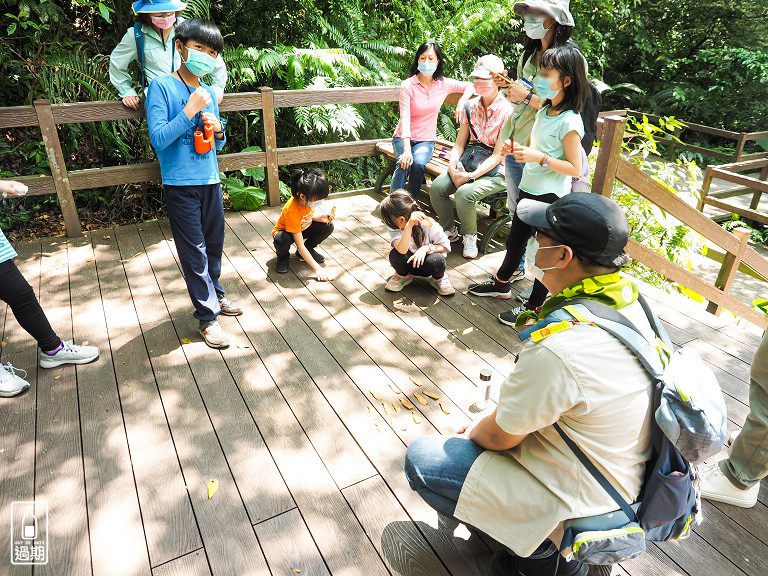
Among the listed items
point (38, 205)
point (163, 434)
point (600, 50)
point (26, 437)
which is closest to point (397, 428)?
point (163, 434)

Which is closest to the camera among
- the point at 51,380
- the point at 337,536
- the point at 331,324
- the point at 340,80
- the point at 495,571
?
the point at 495,571

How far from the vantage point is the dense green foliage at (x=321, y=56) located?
5199mm

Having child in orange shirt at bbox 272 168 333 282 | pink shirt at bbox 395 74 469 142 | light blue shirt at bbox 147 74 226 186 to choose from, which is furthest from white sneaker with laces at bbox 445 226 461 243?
light blue shirt at bbox 147 74 226 186

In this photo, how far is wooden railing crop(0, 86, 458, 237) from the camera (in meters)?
4.11

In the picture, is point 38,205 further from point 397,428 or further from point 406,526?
point 406,526

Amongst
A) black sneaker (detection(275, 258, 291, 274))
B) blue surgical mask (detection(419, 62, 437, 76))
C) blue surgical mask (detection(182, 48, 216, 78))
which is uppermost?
blue surgical mask (detection(182, 48, 216, 78))

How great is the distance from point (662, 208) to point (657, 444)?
2319 mm

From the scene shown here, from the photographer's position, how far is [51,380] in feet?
9.45

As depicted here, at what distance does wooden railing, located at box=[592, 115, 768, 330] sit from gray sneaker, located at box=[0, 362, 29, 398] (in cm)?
348

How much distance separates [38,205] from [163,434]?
3.81m

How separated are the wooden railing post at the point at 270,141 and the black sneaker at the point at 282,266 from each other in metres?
1.36

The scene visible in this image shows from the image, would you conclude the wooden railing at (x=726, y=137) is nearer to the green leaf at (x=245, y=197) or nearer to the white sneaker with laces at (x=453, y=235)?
the white sneaker with laces at (x=453, y=235)

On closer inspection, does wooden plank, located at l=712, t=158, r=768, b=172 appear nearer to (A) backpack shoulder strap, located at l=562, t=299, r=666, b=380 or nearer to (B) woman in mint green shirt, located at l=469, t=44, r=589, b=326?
(B) woman in mint green shirt, located at l=469, t=44, r=589, b=326

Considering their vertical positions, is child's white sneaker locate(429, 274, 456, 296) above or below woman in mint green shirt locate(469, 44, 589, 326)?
below
